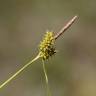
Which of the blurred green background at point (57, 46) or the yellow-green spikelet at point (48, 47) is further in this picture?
the blurred green background at point (57, 46)

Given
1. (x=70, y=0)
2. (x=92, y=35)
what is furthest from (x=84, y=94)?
(x=70, y=0)

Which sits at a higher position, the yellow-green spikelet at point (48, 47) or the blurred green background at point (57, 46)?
the blurred green background at point (57, 46)

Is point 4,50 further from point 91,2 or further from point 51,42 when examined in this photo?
point 51,42

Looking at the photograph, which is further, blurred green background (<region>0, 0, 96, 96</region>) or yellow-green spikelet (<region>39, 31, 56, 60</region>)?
blurred green background (<region>0, 0, 96, 96</region>)

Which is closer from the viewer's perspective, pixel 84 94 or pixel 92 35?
pixel 84 94

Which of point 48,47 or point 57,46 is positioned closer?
point 48,47

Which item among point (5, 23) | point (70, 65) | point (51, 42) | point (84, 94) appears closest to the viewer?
point (51, 42)

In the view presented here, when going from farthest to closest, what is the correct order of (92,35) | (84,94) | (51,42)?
(92,35) → (84,94) → (51,42)

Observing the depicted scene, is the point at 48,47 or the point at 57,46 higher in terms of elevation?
the point at 57,46
